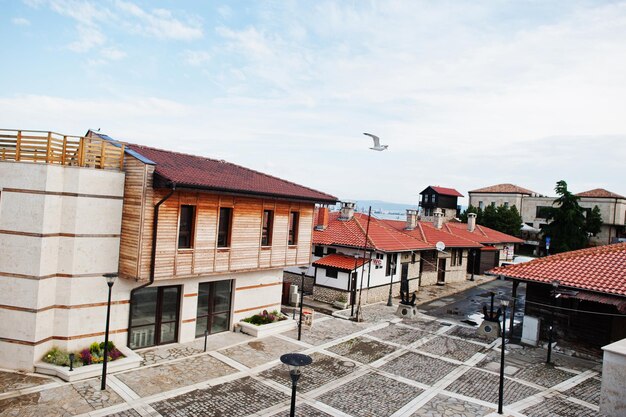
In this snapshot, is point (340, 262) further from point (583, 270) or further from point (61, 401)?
point (61, 401)

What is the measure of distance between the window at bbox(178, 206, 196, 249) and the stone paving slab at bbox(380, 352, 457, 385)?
29.2ft

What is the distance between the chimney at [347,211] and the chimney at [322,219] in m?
2.24

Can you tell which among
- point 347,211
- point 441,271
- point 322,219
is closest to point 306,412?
point 322,219

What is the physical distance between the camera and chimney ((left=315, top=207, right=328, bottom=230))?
95.1 ft

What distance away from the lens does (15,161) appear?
13633 mm

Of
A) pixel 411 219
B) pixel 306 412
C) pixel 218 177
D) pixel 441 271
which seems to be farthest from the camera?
pixel 411 219

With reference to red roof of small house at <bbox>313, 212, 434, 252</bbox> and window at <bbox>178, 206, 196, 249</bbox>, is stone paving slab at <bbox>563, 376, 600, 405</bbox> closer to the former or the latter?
red roof of small house at <bbox>313, 212, 434, 252</bbox>

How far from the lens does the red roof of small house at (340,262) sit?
25173mm

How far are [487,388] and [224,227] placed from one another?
456 inches

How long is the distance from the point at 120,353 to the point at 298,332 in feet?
24.5

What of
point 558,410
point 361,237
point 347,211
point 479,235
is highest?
point 347,211

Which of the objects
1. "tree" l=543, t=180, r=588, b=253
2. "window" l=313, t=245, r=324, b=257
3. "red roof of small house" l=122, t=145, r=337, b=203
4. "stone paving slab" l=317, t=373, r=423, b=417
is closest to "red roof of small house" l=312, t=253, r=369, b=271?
"window" l=313, t=245, r=324, b=257

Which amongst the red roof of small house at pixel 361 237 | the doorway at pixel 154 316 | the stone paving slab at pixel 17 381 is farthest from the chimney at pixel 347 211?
the stone paving slab at pixel 17 381

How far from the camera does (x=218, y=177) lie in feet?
56.1
